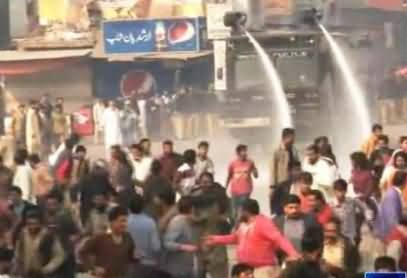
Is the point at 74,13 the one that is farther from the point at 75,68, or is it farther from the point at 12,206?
the point at 12,206

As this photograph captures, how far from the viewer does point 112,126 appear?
33.3 m

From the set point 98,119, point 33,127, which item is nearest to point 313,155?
point 33,127

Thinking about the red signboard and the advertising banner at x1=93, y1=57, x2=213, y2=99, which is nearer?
the red signboard

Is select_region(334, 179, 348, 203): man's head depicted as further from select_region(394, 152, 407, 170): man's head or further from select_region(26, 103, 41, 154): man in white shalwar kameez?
select_region(26, 103, 41, 154): man in white shalwar kameez

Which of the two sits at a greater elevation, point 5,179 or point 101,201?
point 5,179

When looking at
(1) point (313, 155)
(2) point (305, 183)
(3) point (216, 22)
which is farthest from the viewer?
(3) point (216, 22)

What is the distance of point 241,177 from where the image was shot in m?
18.0

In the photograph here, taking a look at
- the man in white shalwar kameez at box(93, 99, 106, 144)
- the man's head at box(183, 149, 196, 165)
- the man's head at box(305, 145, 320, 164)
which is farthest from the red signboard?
the man's head at box(305, 145, 320, 164)

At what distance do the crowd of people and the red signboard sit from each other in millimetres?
25941

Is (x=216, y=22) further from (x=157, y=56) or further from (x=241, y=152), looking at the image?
(x=241, y=152)

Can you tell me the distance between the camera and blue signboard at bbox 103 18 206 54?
46.9 metres

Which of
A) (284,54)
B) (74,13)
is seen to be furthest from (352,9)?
(284,54)

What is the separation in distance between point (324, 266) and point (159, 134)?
3087cm

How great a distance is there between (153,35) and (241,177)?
29987mm
